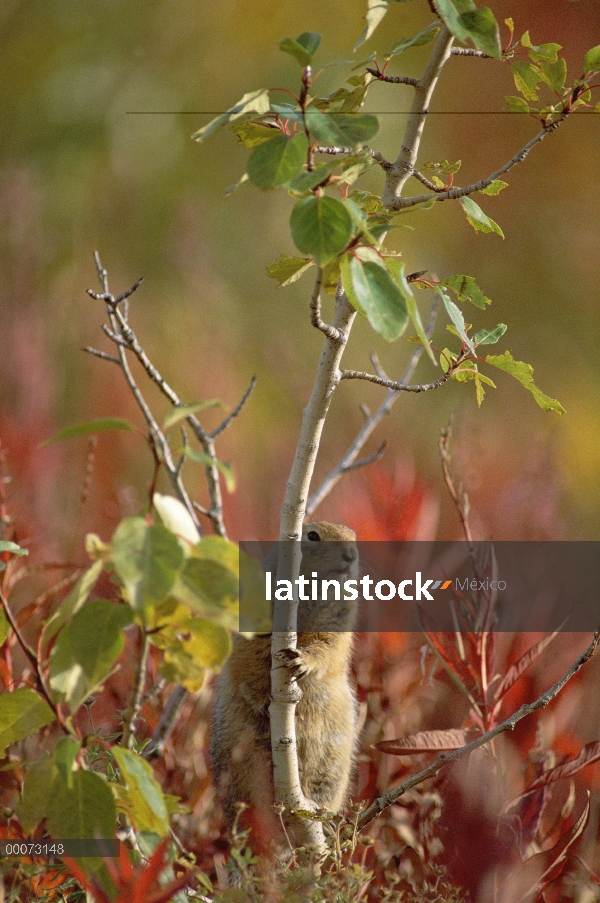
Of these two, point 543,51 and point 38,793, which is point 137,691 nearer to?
point 38,793

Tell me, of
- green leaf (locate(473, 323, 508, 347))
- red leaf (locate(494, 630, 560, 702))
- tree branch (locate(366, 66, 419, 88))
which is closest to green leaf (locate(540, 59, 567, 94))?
tree branch (locate(366, 66, 419, 88))

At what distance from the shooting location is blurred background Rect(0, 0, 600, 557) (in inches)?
68.8

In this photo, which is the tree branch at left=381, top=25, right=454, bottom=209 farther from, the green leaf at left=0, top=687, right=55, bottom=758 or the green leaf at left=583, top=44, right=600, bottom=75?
the green leaf at left=0, top=687, right=55, bottom=758

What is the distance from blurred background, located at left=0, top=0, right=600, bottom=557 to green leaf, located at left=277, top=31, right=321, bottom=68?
973 mm

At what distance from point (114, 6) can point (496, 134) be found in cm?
137

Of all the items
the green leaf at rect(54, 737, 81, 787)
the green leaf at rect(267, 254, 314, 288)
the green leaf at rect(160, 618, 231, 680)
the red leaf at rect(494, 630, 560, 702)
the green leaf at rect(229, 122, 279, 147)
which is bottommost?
the red leaf at rect(494, 630, 560, 702)

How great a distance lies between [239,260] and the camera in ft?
10.3

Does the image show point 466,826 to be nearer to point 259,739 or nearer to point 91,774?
point 259,739

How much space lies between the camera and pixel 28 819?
58cm

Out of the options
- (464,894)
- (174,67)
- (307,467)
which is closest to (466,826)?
(464,894)

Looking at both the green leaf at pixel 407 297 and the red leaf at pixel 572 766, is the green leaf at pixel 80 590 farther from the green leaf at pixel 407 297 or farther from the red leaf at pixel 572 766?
the red leaf at pixel 572 766

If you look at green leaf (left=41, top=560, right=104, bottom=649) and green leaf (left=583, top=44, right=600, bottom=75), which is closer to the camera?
green leaf (left=41, top=560, right=104, bottom=649)

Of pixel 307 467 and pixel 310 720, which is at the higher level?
pixel 307 467

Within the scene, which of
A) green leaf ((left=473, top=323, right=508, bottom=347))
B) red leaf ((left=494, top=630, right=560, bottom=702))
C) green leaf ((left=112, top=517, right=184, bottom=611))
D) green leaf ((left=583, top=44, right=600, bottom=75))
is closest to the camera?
green leaf ((left=112, top=517, right=184, bottom=611))
